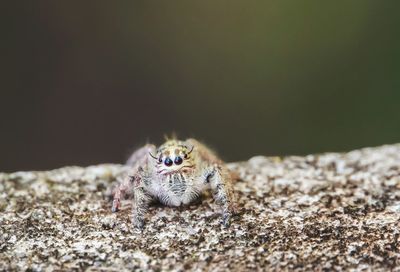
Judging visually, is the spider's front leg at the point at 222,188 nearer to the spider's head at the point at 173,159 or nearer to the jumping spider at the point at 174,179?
the jumping spider at the point at 174,179

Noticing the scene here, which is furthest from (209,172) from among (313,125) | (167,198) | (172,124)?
(172,124)

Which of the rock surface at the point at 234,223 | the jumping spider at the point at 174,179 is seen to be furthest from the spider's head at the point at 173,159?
the rock surface at the point at 234,223

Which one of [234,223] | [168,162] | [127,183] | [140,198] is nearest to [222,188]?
[234,223]

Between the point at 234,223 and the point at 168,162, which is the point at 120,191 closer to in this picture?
the point at 168,162

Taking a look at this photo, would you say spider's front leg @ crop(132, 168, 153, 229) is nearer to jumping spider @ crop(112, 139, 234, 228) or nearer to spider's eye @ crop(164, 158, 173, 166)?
jumping spider @ crop(112, 139, 234, 228)

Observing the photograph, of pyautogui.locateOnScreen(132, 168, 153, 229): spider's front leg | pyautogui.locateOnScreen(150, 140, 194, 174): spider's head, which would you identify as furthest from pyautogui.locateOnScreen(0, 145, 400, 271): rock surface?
pyautogui.locateOnScreen(150, 140, 194, 174): spider's head

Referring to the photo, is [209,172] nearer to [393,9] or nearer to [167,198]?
[167,198]

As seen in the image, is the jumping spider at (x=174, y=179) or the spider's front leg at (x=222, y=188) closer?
the spider's front leg at (x=222, y=188)
